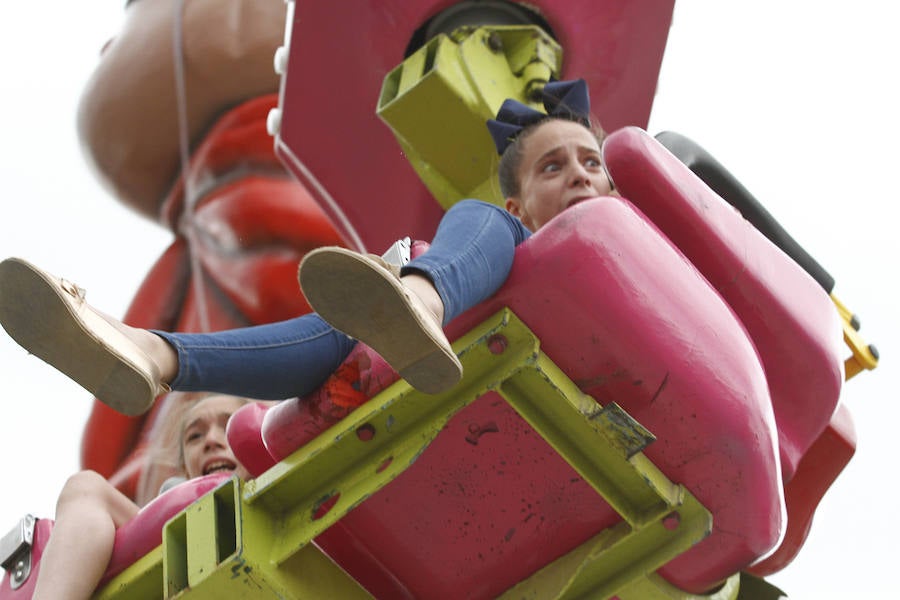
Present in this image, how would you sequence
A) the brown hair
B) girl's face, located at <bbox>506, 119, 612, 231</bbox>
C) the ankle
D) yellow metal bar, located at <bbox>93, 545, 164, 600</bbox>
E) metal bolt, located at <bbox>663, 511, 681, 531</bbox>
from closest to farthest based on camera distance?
the ankle → metal bolt, located at <bbox>663, 511, 681, 531</bbox> → yellow metal bar, located at <bbox>93, 545, 164, 600</bbox> → girl's face, located at <bbox>506, 119, 612, 231</bbox> → the brown hair

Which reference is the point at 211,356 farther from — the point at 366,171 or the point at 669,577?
the point at 366,171

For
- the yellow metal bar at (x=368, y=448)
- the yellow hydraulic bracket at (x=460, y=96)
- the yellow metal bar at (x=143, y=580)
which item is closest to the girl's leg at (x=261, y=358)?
the yellow metal bar at (x=368, y=448)

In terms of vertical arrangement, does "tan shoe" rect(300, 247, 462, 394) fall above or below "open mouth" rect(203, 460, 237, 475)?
above

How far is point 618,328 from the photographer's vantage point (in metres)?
2.24

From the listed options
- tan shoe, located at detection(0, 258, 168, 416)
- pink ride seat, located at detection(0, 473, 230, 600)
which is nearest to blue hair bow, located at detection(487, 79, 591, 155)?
pink ride seat, located at detection(0, 473, 230, 600)

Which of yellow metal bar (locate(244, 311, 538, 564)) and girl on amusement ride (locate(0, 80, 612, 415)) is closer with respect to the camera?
girl on amusement ride (locate(0, 80, 612, 415))

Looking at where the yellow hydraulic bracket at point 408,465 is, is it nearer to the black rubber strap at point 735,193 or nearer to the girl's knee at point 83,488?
the girl's knee at point 83,488

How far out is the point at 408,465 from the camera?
228 cm

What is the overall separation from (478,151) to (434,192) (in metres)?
0.19

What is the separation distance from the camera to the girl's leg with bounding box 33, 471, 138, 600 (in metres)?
2.58

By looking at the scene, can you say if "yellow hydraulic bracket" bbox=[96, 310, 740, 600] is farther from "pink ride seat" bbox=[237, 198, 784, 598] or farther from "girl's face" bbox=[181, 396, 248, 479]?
"girl's face" bbox=[181, 396, 248, 479]

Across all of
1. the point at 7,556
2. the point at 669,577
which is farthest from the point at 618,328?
the point at 7,556

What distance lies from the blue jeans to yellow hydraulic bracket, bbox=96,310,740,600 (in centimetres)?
9

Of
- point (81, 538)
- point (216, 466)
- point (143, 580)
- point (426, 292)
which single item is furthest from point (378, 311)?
point (216, 466)
